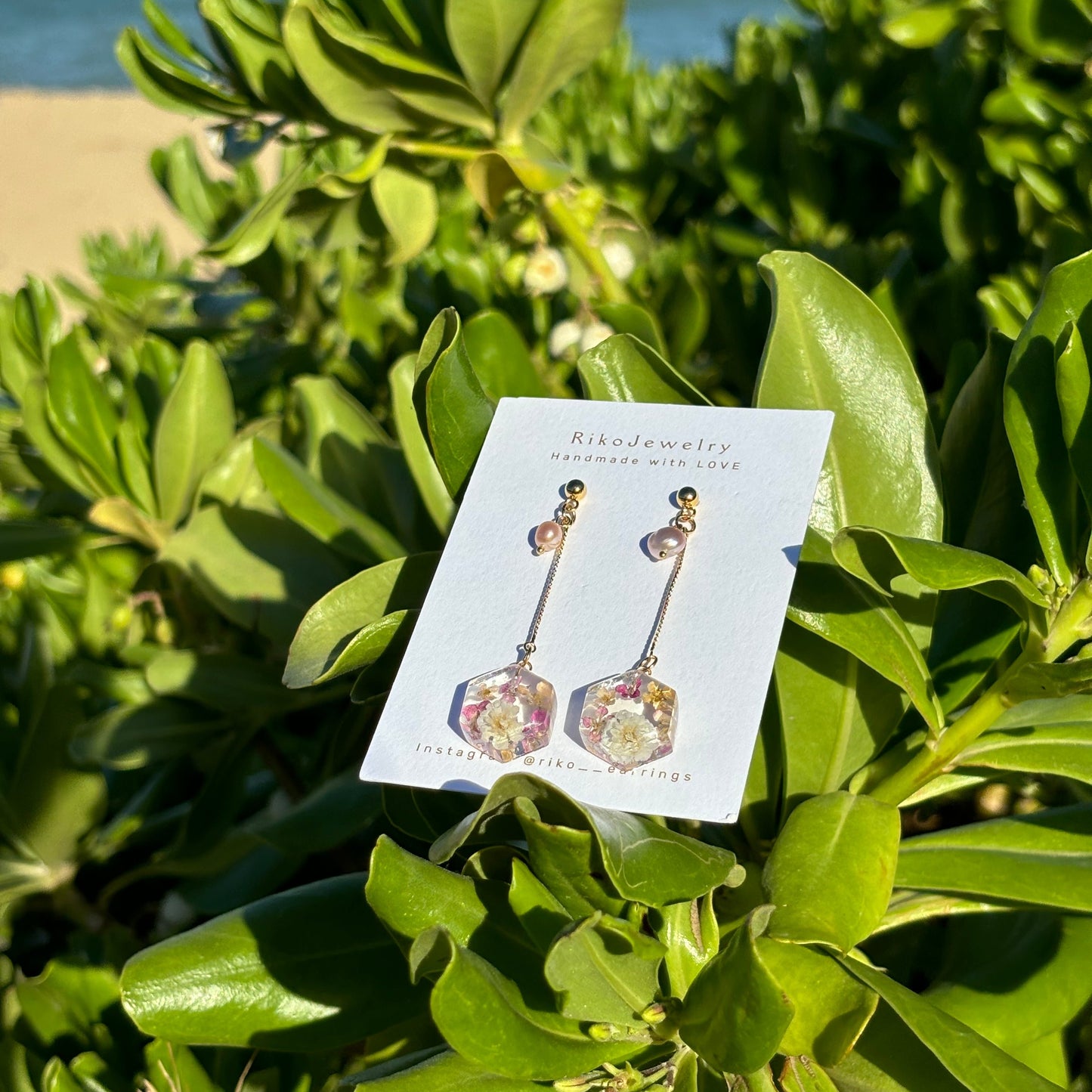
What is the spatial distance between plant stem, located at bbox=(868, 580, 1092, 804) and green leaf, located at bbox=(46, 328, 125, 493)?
907 mm

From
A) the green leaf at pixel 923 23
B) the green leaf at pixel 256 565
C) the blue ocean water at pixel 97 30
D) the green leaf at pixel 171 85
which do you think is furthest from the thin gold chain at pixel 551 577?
the blue ocean water at pixel 97 30

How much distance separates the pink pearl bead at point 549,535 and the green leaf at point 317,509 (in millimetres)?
331

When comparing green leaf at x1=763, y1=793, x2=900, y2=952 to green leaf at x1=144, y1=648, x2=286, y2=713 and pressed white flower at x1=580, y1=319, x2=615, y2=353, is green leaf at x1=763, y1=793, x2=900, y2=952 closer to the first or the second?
green leaf at x1=144, y1=648, x2=286, y2=713

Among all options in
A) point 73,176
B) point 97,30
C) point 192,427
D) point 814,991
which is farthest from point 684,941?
point 97,30

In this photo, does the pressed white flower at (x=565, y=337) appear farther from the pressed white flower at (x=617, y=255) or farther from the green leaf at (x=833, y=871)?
the green leaf at (x=833, y=871)

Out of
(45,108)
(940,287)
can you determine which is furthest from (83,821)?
(45,108)

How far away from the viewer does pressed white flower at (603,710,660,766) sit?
67 centimetres

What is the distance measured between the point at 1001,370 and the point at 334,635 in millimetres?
490

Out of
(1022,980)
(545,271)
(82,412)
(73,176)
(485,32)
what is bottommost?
(73,176)

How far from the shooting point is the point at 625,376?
88 cm

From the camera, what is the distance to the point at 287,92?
4.28 ft

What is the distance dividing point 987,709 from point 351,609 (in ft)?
1.35

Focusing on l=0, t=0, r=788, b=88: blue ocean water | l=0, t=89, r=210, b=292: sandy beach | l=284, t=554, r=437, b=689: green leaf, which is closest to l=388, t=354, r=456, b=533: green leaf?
l=284, t=554, r=437, b=689: green leaf

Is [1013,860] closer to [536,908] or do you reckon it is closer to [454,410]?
[536,908]
